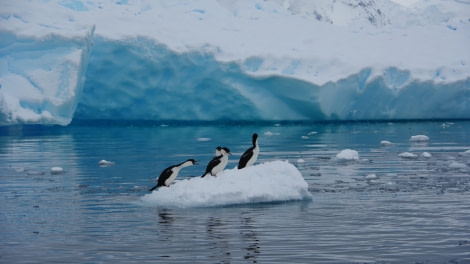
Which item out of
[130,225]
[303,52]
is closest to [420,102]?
[303,52]

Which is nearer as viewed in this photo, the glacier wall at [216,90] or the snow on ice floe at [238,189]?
the snow on ice floe at [238,189]

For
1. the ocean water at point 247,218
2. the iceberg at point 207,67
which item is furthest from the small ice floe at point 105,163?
the iceberg at point 207,67

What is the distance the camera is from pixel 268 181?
9.90 m

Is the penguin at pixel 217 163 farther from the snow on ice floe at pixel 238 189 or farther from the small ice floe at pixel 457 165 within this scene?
the small ice floe at pixel 457 165

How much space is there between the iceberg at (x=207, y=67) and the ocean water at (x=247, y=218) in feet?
36.0

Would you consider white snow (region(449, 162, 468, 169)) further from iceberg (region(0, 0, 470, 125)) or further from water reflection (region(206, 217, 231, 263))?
iceberg (region(0, 0, 470, 125))

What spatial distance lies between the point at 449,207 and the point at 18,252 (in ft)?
17.0

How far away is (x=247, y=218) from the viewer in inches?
336

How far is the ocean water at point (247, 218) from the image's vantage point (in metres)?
6.68

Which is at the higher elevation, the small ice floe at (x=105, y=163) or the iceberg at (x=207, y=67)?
the iceberg at (x=207, y=67)

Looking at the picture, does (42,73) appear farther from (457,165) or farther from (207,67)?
(457,165)

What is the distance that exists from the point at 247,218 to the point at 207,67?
22.0 meters

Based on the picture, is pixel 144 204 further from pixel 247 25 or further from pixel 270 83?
pixel 247 25

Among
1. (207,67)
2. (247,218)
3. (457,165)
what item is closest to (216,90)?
(207,67)
